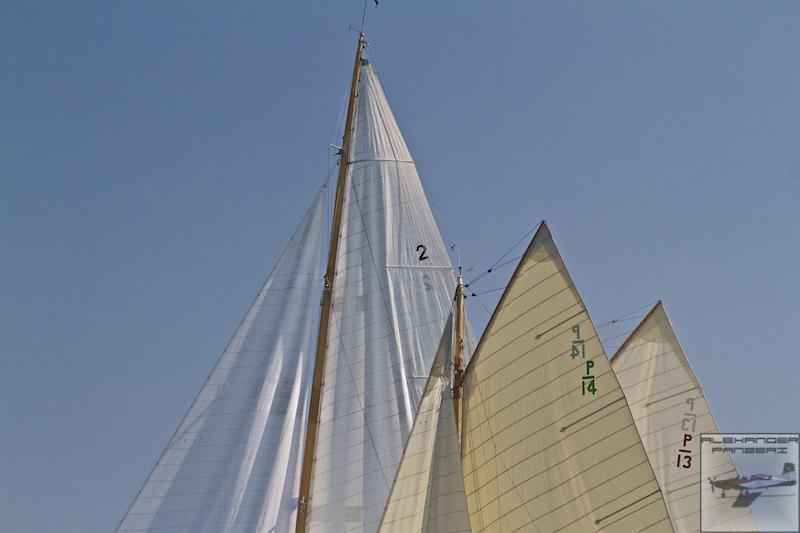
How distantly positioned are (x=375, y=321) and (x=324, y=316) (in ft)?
5.67

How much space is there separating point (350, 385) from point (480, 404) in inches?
208

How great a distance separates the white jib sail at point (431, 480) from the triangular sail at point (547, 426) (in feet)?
6.86

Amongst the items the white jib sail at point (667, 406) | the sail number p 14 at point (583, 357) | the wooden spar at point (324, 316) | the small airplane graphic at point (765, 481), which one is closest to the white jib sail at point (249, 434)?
the wooden spar at point (324, 316)

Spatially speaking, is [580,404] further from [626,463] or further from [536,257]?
[536,257]

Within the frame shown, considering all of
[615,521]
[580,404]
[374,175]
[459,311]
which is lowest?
[615,521]

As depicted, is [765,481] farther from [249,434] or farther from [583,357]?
[249,434]

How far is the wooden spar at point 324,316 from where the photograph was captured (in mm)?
38875

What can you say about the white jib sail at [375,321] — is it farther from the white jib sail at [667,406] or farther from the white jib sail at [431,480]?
the white jib sail at [667,406]

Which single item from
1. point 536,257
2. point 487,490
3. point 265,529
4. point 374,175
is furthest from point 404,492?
point 374,175

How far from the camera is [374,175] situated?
1694 inches

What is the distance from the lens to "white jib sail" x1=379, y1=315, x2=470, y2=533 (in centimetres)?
3412

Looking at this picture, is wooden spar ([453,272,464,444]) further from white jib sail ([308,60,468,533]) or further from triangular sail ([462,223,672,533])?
white jib sail ([308,60,468,533])

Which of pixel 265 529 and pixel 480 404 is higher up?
pixel 480 404

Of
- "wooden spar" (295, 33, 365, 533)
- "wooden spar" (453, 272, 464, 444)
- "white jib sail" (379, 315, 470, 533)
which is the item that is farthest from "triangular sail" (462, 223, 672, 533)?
"wooden spar" (295, 33, 365, 533)
